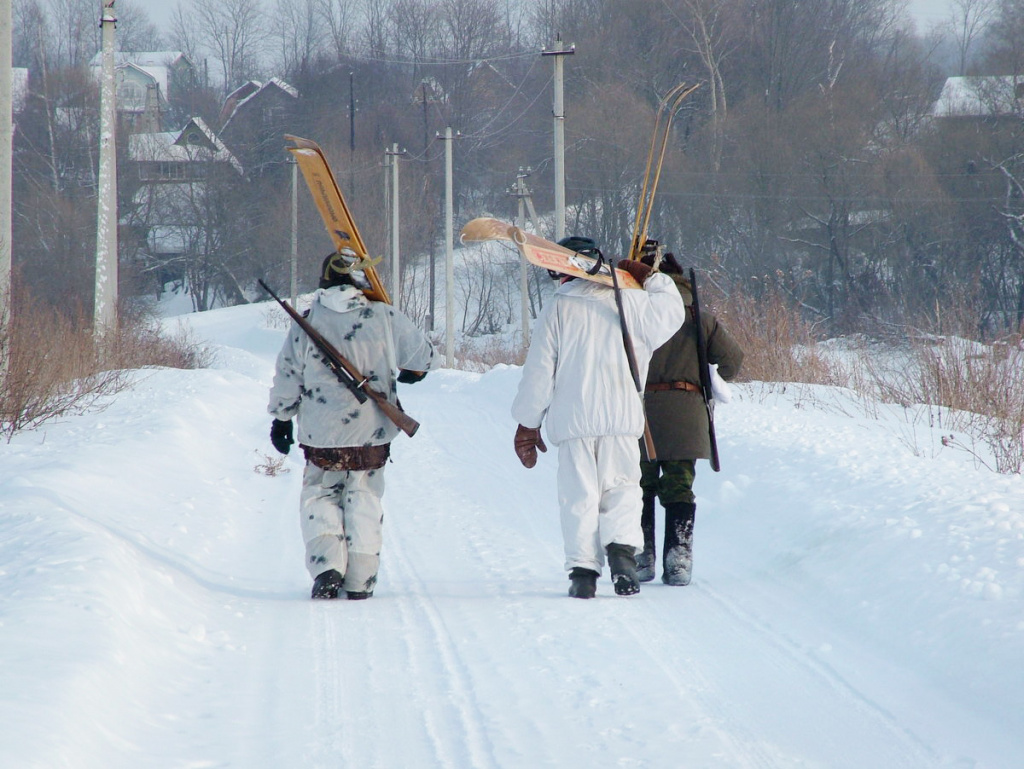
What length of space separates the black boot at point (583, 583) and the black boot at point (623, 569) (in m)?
0.11

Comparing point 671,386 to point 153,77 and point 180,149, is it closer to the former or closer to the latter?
point 180,149

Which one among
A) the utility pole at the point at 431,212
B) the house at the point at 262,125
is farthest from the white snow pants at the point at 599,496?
the house at the point at 262,125

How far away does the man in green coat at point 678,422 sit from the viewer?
5.54m

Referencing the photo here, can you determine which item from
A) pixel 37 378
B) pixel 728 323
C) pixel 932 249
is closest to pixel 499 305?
pixel 932 249

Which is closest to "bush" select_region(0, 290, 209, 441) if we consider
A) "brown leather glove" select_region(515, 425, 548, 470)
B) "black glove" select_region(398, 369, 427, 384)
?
"black glove" select_region(398, 369, 427, 384)

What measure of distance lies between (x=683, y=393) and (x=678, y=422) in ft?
0.54

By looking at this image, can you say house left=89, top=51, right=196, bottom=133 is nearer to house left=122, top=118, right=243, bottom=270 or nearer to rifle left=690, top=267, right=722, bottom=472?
house left=122, top=118, right=243, bottom=270

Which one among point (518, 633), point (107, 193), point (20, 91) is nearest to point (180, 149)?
point (20, 91)

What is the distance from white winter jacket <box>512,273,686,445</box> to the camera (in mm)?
5277

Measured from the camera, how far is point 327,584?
17.3ft

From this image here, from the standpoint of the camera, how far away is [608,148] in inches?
1843

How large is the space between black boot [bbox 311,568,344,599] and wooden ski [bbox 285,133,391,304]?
1409 mm

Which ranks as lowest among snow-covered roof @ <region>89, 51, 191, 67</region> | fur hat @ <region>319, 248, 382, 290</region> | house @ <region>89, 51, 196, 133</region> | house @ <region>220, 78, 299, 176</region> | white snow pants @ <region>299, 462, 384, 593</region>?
white snow pants @ <region>299, 462, 384, 593</region>

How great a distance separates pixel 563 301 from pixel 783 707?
2.38 metres
